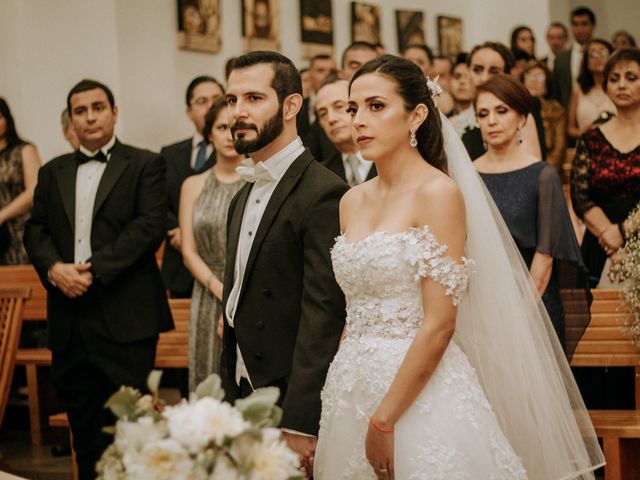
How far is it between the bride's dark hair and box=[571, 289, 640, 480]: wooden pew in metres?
1.65

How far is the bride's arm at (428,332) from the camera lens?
2811 mm

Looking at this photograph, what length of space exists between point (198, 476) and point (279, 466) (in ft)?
0.49

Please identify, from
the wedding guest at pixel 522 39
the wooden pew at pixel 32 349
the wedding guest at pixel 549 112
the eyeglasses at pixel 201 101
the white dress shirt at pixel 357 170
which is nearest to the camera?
the white dress shirt at pixel 357 170

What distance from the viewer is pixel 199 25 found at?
30.3ft

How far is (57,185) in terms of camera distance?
4.86 meters

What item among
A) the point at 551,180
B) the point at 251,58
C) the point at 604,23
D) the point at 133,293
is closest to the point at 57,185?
the point at 133,293

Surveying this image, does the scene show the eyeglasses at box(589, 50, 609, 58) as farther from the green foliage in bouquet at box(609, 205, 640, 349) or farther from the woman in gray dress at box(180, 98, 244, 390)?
the woman in gray dress at box(180, 98, 244, 390)

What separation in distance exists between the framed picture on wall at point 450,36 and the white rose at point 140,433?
1135cm

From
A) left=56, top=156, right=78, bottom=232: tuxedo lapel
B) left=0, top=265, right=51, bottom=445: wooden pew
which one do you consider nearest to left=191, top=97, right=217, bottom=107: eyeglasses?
left=0, top=265, right=51, bottom=445: wooden pew

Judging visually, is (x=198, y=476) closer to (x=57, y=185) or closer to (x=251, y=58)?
(x=251, y=58)

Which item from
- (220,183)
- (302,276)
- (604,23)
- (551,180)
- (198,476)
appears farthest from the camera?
(604,23)

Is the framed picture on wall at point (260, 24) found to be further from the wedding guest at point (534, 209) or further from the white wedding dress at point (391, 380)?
the white wedding dress at point (391, 380)

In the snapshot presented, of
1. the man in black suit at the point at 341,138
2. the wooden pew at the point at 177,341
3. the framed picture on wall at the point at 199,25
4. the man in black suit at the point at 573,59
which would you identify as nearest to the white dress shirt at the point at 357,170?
the man in black suit at the point at 341,138

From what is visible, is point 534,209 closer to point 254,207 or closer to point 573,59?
point 254,207
